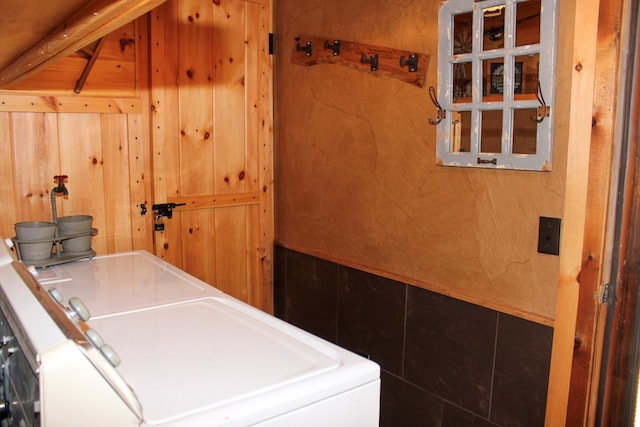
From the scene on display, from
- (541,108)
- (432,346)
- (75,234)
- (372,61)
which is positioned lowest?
(432,346)

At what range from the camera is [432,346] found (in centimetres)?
217

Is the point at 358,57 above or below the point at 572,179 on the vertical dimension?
above

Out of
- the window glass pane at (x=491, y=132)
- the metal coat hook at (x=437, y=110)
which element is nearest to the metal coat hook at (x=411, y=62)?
the metal coat hook at (x=437, y=110)

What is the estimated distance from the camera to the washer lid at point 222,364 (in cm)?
104

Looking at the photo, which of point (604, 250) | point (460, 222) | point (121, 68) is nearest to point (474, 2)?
point (460, 222)

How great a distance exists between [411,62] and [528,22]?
0.49 metres

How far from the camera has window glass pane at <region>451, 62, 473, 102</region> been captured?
1.98 m

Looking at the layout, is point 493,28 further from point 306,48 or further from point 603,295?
point 306,48

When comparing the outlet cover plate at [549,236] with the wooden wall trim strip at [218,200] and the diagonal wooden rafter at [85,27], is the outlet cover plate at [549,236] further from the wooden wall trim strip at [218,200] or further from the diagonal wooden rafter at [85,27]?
the wooden wall trim strip at [218,200]

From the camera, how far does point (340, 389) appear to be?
3.75 ft

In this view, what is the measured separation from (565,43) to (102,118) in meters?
1.84

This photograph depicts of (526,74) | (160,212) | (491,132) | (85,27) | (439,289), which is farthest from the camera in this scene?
(160,212)

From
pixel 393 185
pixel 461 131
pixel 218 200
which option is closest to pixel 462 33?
pixel 461 131

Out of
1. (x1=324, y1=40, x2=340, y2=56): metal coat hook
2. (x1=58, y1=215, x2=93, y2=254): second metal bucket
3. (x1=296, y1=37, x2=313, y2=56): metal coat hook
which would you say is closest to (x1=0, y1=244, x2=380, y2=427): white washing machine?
(x1=58, y1=215, x2=93, y2=254): second metal bucket
